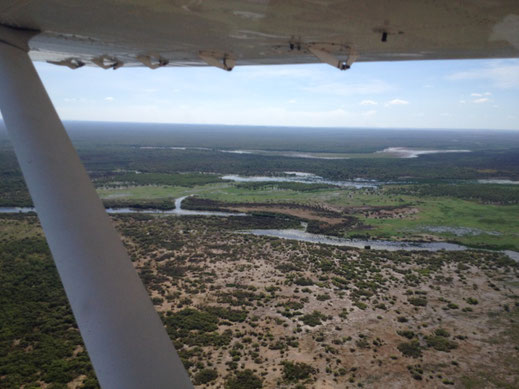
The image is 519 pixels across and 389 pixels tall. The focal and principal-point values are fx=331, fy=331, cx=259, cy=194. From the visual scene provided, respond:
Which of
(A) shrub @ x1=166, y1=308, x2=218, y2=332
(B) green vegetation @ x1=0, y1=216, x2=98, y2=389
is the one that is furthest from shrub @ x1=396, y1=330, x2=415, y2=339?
(B) green vegetation @ x1=0, y1=216, x2=98, y2=389

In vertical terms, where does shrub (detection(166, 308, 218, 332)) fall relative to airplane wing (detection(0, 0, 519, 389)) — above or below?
below

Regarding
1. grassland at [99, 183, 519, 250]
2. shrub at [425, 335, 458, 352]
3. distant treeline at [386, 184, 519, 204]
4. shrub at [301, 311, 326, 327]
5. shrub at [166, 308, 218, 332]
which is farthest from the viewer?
distant treeline at [386, 184, 519, 204]

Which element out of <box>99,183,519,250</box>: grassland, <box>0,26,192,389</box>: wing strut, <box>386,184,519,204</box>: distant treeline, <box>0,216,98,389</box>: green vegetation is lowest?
<box>0,216,98,389</box>: green vegetation

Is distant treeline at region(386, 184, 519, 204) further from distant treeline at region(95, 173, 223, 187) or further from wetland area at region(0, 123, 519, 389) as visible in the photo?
distant treeline at region(95, 173, 223, 187)

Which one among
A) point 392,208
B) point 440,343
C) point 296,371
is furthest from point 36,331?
point 392,208

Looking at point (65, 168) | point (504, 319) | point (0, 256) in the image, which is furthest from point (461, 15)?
point (0, 256)

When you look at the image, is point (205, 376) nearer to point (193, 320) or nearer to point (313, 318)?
point (193, 320)

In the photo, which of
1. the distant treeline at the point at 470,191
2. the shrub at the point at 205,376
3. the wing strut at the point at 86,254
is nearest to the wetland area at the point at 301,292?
the shrub at the point at 205,376

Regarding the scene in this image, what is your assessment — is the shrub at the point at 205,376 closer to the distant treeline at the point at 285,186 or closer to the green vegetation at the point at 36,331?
the green vegetation at the point at 36,331
